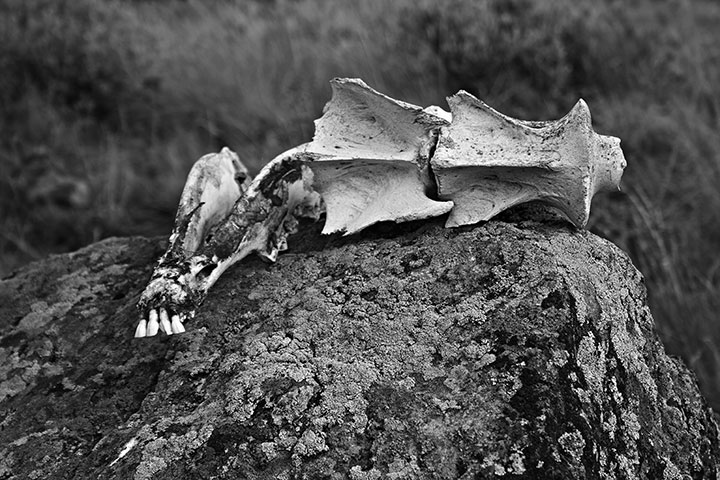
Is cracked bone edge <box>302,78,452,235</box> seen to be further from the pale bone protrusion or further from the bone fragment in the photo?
the bone fragment

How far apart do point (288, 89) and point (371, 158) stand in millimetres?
3683

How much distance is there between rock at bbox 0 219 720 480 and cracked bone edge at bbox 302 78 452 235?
68mm

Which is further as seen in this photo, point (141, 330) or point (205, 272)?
point (205, 272)

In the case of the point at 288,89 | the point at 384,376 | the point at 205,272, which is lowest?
the point at 288,89

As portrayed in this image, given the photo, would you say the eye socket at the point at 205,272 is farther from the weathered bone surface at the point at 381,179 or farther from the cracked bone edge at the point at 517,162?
the cracked bone edge at the point at 517,162

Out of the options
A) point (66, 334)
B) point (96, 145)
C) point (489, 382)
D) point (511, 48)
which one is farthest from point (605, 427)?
point (96, 145)

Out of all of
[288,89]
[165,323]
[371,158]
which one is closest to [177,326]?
[165,323]

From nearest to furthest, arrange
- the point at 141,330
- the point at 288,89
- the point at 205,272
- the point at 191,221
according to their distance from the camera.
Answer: the point at 141,330, the point at 205,272, the point at 191,221, the point at 288,89

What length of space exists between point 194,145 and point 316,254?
3582mm

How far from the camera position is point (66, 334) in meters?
2.16

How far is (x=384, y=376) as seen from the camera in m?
1.71

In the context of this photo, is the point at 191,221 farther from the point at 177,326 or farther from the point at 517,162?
the point at 517,162

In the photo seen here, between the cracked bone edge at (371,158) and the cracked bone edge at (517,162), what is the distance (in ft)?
0.21

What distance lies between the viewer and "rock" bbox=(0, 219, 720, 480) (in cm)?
160
